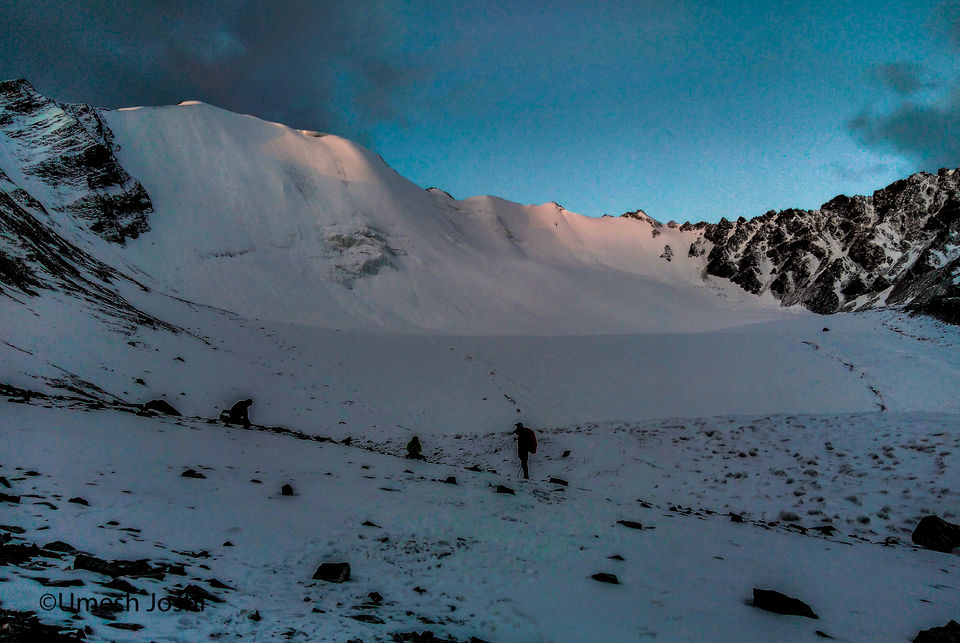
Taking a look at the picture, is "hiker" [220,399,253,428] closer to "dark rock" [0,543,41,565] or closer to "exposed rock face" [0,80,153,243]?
"dark rock" [0,543,41,565]

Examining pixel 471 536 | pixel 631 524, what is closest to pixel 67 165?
pixel 471 536

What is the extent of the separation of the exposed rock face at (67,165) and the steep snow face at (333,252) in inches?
107

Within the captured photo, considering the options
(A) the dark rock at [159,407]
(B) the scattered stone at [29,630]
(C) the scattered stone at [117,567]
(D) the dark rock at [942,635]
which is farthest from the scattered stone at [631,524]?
(A) the dark rock at [159,407]

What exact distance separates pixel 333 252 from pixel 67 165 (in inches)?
1097

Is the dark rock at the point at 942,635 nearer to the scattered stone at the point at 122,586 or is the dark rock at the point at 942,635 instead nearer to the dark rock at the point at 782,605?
the dark rock at the point at 782,605

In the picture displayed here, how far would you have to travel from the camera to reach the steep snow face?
1921 inches

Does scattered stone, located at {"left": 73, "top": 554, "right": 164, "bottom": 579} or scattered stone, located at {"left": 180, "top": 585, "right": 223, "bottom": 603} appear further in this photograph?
scattered stone, located at {"left": 73, "top": 554, "right": 164, "bottom": 579}

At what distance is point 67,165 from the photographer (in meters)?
49.6

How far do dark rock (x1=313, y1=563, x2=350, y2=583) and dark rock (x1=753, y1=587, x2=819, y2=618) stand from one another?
497cm

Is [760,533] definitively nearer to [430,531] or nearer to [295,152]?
[430,531]

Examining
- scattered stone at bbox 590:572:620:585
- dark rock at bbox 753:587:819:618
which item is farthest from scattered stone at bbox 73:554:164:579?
dark rock at bbox 753:587:819:618

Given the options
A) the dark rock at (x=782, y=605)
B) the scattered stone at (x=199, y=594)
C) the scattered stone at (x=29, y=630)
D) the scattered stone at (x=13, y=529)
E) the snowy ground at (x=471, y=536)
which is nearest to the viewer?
the scattered stone at (x=29, y=630)

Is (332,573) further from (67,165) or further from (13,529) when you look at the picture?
(67,165)

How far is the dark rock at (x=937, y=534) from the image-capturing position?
7863mm
